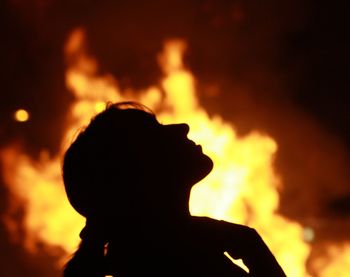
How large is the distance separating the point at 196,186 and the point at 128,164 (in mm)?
3658

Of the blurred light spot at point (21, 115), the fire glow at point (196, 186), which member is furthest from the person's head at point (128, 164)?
the blurred light spot at point (21, 115)

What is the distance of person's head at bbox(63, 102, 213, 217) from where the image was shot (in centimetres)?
124

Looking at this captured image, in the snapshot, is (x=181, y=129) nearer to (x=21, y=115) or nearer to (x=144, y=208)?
(x=144, y=208)

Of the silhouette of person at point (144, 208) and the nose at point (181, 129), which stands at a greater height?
the nose at point (181, 129)

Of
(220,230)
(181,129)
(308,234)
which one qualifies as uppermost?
(308,234)

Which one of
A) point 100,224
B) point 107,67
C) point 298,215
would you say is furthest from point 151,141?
point 298,215

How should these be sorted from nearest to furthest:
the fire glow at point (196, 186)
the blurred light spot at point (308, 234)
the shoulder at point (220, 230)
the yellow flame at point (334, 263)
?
the shoulder at point (220, 230) → the fire glow at point (196, 186) → the yellow flame at point (334, 263) → the blurred light spot at point (308, 234)

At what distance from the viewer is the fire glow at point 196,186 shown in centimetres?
474

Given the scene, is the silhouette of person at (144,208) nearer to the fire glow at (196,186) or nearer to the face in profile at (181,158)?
the face in profile at (181,158)

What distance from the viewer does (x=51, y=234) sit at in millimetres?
5180

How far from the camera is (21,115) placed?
194 inches

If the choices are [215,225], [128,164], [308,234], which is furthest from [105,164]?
[308,234]

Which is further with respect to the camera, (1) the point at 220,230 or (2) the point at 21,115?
(2) the point at 21,115

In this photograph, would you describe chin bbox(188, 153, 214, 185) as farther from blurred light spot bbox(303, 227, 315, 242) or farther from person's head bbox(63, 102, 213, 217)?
blurred light spot bbox(303, 227, 315, 242)
